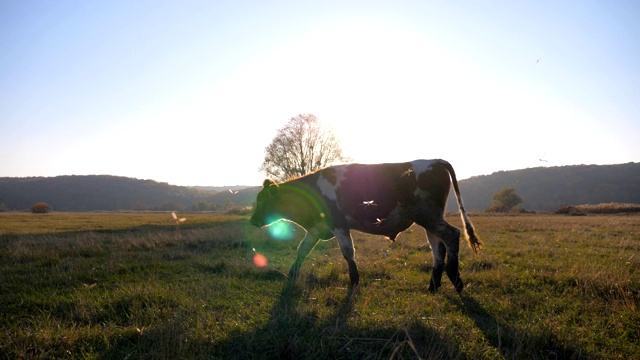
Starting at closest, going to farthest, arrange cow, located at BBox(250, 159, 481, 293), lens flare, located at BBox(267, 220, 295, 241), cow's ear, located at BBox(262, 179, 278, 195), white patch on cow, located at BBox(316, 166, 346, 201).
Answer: cow, located at BBox(250, 159, 481, 293)
white patch on cow, located at BBox(316, 166, 346, 201)
cow's ear, located at BBox(262, 179, 278, 195)
lens flare, located at BBox(267, 220, 295, 241)

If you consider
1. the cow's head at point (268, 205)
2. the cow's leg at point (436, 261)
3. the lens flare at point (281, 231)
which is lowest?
the lens flare at point (281, 231)

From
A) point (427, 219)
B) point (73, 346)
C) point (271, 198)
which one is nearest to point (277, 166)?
point (271, 198)

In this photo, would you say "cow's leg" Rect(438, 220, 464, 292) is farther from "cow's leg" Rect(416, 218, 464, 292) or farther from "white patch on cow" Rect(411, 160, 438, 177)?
"white patch on cow" Rect(411, 160, 438, 177)

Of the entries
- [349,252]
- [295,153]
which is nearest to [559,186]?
[295,153]

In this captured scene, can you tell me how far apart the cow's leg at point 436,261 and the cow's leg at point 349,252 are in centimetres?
139

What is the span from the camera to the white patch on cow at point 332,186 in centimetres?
775

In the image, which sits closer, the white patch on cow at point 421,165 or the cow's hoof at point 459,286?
the cow's hoof at point 459,286

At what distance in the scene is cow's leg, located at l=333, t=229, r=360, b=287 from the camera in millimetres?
7047

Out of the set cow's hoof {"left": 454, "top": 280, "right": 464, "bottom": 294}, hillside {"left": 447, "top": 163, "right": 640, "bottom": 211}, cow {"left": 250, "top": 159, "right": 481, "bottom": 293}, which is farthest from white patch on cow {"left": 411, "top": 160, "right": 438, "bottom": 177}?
hillside {"left": 447, "top": 163, "right": 640, "bottom": 211}

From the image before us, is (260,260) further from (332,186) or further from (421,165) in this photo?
(421,165)

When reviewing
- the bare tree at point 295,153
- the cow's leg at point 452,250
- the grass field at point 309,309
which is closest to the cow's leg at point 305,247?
the grass field at point 309,309

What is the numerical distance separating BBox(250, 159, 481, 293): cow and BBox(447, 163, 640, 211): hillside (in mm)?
76010

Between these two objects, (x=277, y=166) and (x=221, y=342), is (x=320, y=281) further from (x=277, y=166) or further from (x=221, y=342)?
(x=277, y=166)

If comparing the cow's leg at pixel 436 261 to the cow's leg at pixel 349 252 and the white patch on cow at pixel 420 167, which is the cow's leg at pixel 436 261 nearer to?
the white patch on cow at pixel 420 167
